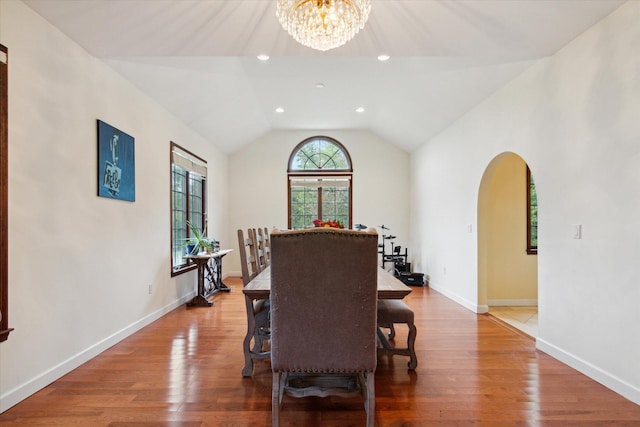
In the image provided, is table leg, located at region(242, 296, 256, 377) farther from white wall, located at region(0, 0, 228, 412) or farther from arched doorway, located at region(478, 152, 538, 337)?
arched doorway, located at region(478, 152, 538, 337)

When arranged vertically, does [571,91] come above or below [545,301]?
above

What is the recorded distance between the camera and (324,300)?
1781mm

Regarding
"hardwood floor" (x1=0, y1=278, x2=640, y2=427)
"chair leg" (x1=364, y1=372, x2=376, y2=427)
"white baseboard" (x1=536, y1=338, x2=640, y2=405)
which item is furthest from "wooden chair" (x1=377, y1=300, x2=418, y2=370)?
"white baseboard" (x1=536, y1=338, x2=640, y2=405)

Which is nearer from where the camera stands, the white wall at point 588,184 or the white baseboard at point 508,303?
the white wall at point 588,184

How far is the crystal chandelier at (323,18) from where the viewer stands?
215 centimetres

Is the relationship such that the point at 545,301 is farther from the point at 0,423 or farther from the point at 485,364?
the point at 0,423

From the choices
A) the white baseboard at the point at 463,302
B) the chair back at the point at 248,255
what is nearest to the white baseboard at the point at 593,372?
the white baseboard at the point at 463,302

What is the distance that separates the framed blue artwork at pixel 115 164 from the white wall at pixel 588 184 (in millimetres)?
3962

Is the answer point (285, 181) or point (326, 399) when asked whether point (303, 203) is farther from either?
point (326, 399)

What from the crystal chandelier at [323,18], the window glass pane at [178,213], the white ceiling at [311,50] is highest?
the white ceiling at [311,50]

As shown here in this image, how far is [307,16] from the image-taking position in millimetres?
2182

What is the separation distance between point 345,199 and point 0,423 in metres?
6.48

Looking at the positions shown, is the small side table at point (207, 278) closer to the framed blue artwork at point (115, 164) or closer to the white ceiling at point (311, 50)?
the framed blue artwork at point (115, 164)

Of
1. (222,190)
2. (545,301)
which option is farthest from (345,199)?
(545,301)
